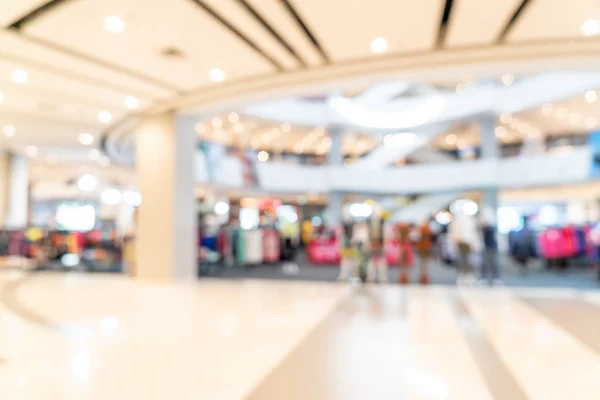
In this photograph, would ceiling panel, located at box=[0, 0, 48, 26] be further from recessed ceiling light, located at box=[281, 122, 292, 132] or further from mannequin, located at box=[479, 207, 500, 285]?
recessed ceiling light, located at box=[281, 122, 292, 132]

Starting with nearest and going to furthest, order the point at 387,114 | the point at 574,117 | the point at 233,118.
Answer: the point at 574,117 < the point at 233,118 < the point at 387,114

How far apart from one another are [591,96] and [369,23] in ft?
39.6

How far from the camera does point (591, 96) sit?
13.2 metres

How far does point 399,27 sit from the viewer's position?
4.99 meters

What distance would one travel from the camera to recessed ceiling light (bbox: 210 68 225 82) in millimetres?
6293

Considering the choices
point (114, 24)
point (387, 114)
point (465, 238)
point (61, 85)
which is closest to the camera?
point (114, 24)

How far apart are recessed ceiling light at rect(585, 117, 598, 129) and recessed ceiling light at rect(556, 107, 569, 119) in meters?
0.93

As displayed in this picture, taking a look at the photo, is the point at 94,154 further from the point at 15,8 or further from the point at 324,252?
the point at 15,8

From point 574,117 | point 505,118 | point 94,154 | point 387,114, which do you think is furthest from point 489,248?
point 505,118

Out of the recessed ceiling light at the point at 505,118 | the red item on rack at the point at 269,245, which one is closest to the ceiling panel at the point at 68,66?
the red item on rack at the point at 269,245

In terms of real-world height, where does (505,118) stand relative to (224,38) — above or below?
above

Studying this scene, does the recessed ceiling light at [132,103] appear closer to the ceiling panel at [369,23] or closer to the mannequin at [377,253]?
the ceiling panel at [369,23]

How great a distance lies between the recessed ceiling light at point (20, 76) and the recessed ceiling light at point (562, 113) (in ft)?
56.1

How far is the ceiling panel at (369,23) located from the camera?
14.7 ft
